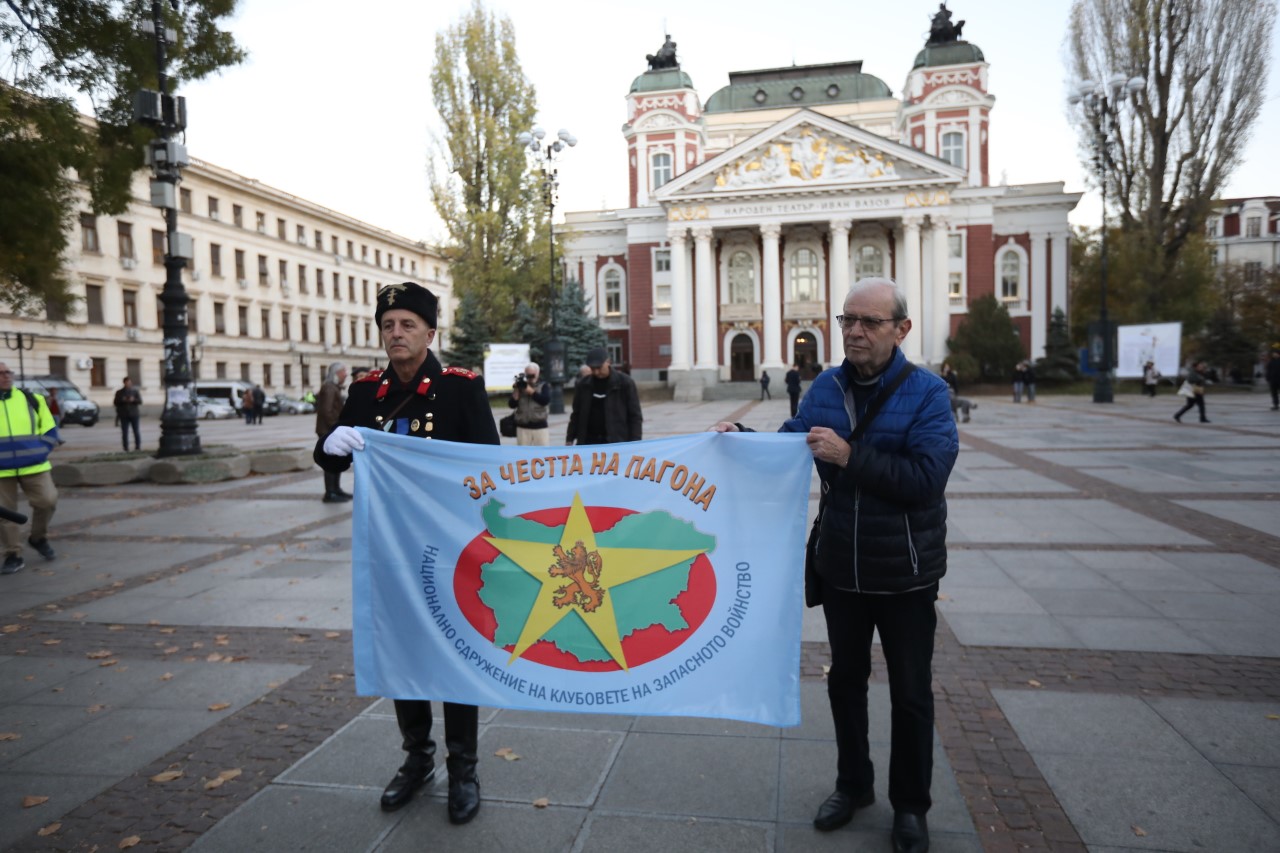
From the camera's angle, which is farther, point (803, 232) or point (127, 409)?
point (803, 232)

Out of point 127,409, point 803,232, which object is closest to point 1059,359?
point 803,232

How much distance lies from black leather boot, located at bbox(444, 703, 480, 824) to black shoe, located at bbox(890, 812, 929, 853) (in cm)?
168

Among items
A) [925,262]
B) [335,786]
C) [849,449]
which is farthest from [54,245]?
[925,262]

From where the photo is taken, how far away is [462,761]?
3.37 meters

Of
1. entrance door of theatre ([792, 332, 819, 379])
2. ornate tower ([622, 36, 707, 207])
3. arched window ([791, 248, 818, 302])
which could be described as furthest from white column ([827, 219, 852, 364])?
ornate tower ([622, 36, 707, 207])

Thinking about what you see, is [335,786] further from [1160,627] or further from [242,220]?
[242,220]

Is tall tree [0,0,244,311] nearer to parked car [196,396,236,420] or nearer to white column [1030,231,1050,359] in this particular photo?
parked car [196,396,236,420]

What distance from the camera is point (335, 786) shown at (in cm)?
357

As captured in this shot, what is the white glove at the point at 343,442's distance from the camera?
3387 mm

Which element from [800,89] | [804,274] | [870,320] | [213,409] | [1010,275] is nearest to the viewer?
[870,320]

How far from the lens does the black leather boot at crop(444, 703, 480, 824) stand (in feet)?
10.8

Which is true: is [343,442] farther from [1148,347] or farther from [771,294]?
[771,294]

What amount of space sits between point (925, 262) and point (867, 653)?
2095 inches

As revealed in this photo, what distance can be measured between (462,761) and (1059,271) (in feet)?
199
